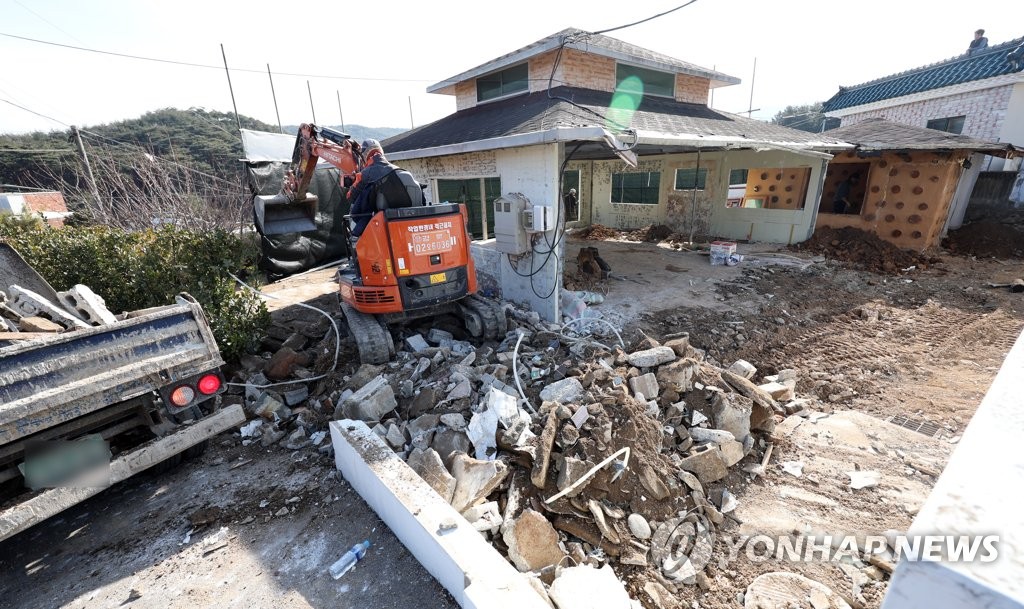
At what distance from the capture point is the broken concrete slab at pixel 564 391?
427 cm

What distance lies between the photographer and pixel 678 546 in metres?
3.32

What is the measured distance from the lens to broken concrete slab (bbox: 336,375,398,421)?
4.13 m

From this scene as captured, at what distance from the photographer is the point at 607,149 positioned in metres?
8.80

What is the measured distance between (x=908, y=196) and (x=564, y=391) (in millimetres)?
12744

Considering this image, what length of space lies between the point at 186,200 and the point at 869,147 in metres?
16.1

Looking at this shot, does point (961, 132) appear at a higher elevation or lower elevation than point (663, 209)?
higher

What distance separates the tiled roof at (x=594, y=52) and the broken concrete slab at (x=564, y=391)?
6.71m

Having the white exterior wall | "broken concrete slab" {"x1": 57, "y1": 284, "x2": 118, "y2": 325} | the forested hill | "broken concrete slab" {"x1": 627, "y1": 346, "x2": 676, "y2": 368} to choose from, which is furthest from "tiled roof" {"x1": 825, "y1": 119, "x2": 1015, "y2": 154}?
the forested hill

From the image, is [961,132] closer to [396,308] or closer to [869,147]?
[869,147]

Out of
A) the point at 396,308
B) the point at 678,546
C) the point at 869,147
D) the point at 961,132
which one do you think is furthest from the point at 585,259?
the point at 961,132

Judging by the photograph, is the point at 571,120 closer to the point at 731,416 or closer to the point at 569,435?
the point at 731,416

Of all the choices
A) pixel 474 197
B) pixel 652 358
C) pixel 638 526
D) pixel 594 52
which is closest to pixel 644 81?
pixel 594 52

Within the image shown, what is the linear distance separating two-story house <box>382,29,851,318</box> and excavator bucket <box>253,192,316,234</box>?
84.1 inches

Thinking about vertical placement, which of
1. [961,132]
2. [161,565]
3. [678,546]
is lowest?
[678,546]
